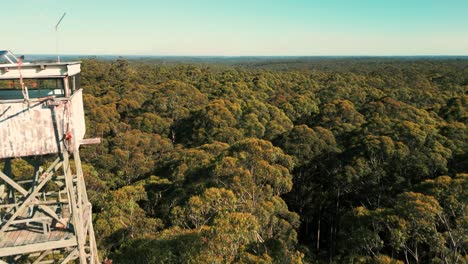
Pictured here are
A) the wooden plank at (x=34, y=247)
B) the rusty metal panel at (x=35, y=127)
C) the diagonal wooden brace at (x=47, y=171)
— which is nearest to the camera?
the rusty metal panel at (x=35, y=127)

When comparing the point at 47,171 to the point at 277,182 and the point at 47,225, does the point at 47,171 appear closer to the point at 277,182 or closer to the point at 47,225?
the point at 47,225

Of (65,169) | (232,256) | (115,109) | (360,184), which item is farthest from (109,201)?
(115,109)

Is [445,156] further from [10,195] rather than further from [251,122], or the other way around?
[10,195]

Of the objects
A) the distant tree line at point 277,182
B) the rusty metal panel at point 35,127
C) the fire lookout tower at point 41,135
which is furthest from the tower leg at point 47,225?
the distant tree line at point 277,182

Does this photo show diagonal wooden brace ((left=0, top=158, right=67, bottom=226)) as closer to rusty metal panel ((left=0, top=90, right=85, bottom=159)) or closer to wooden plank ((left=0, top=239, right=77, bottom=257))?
rusty metal panel ((left=0, top=90, right=85, bottom=159))

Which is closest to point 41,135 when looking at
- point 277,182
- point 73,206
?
point 73,206

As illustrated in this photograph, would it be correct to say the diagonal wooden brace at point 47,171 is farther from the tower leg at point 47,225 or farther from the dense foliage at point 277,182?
the dense foliage at point 277,182

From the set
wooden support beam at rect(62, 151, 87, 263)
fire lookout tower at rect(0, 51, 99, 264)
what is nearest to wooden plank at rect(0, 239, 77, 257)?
fire lookout tower at rect(0, 51, 99, 264)
